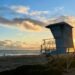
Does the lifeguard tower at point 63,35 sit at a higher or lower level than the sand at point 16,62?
higher

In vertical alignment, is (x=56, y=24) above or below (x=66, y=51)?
above

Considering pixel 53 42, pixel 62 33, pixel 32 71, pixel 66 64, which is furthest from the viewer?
pixel 53 42

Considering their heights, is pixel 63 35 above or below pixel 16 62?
above

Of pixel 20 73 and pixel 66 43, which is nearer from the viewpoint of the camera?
pixel 20 73

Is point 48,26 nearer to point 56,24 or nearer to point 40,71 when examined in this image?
point 56,24

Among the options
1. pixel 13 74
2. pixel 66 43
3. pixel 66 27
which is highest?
pixel 66 27

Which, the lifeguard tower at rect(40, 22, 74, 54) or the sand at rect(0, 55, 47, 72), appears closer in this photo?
the sand at rect(0, 55, 47, 72)

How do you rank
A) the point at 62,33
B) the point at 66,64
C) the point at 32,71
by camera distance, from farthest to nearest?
the point at 62,33 → the point at 66,64 → the point at 32,71

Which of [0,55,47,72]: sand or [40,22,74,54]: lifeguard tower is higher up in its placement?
[40,22,74,54]: lifeguard tower

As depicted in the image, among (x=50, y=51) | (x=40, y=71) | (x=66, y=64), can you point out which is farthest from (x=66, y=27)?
(x=40, y=71)

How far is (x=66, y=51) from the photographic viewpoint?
33781 millimetres

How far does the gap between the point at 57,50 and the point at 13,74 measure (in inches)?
822

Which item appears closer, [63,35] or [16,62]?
[63,35]

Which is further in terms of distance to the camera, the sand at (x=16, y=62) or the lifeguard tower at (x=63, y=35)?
the lifeguard tower at (x=63, y=35)
